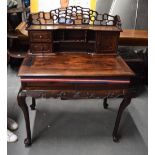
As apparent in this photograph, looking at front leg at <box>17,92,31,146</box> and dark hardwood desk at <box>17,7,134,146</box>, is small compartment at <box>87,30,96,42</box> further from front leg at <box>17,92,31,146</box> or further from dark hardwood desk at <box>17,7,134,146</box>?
front leg at <box>17,92,31,146</box>

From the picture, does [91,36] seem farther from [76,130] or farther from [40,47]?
[76,130]

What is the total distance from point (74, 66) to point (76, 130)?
68cm

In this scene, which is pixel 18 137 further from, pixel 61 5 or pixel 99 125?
pixel 61 5

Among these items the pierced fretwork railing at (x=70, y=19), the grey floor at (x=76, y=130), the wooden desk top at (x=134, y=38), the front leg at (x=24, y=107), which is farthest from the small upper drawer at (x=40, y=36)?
the wooden desk top at (x=134, y=38)

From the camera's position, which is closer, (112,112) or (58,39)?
(58,39)

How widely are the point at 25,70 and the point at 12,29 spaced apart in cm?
161

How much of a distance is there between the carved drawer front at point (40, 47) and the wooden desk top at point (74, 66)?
0.06 meters

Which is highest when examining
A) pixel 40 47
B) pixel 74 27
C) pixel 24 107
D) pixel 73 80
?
pixel 74 27

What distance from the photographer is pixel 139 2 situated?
8.45 feet

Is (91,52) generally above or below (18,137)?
above

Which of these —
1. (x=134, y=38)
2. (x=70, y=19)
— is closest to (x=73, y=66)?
(x=70, y=19)

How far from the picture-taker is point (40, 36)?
5.51 ft

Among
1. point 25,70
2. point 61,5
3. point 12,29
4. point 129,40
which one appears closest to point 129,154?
point 25,70

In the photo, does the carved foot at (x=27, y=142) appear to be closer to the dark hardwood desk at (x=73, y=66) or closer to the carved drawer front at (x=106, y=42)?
the dark hardwood desk at (x=73, y=66)
